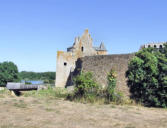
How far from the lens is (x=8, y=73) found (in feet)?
125

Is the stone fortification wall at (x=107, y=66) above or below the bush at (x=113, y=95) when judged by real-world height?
above

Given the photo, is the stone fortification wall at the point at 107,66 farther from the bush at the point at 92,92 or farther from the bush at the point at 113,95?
the bush at the point at 92,92

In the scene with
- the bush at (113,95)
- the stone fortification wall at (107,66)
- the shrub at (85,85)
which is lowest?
the bush at (113,95)

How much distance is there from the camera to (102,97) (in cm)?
1363

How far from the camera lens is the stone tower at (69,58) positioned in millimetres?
24716

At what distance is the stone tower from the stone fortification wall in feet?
26.2

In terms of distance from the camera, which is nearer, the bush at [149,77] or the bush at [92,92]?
the bush at [149,77]

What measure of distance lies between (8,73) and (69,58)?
60.7ft

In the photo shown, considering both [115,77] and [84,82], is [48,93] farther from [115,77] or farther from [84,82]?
[115,77]

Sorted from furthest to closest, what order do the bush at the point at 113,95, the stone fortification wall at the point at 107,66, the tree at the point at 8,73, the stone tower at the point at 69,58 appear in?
1. the tree at the point at 8,73
2. the stone tower at the point at 69,58
3. the stone fortification wall at the point at 107,66
4. the bush at the point at 113,95

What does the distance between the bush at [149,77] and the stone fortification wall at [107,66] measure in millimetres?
488

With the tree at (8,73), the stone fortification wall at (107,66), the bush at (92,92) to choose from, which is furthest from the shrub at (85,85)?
the tree at (8,73)

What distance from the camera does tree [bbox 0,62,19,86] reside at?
3692cm

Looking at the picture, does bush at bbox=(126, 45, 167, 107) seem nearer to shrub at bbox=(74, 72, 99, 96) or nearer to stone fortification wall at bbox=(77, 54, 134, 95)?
stone fortification wall at bbox=(77, 54, 134, 95)
